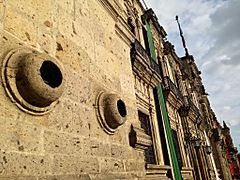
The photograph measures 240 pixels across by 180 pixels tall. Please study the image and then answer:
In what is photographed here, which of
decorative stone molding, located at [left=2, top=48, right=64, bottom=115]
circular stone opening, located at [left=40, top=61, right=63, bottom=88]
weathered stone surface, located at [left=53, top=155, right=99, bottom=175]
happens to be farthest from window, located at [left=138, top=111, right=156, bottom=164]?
decorative stone molding, located at [left=2, top=48, right=64, bottom=115]

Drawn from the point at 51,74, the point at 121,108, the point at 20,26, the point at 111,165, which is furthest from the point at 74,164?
the point at 20,26

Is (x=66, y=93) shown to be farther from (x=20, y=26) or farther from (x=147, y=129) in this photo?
(x=147, y=129)

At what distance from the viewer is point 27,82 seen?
4.24 feet

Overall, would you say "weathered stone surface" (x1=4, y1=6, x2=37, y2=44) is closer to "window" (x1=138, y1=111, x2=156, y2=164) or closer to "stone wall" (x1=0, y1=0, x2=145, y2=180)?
"stone wall" (x1=0, y1=0, x2=145, y2=180)

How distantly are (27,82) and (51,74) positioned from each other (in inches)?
11.2

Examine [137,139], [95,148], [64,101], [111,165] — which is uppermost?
[64,101]

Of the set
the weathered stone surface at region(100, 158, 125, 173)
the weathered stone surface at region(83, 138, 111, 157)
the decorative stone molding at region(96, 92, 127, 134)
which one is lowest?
the weathered stone surface at region(100, 158, 125, 173)

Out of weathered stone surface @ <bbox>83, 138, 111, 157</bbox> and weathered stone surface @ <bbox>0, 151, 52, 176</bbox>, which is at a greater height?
weathered stone surface @ <bbox>83, 138, 111, 157</bbox>

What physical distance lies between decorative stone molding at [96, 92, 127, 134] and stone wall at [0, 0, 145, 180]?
0.06m

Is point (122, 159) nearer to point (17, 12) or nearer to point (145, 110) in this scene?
point (17, 12)

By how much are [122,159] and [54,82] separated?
1247 mm

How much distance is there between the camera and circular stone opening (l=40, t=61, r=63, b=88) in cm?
150

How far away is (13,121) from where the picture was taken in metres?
1.23

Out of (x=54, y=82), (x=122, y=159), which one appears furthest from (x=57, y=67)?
(x=122, y=159)
